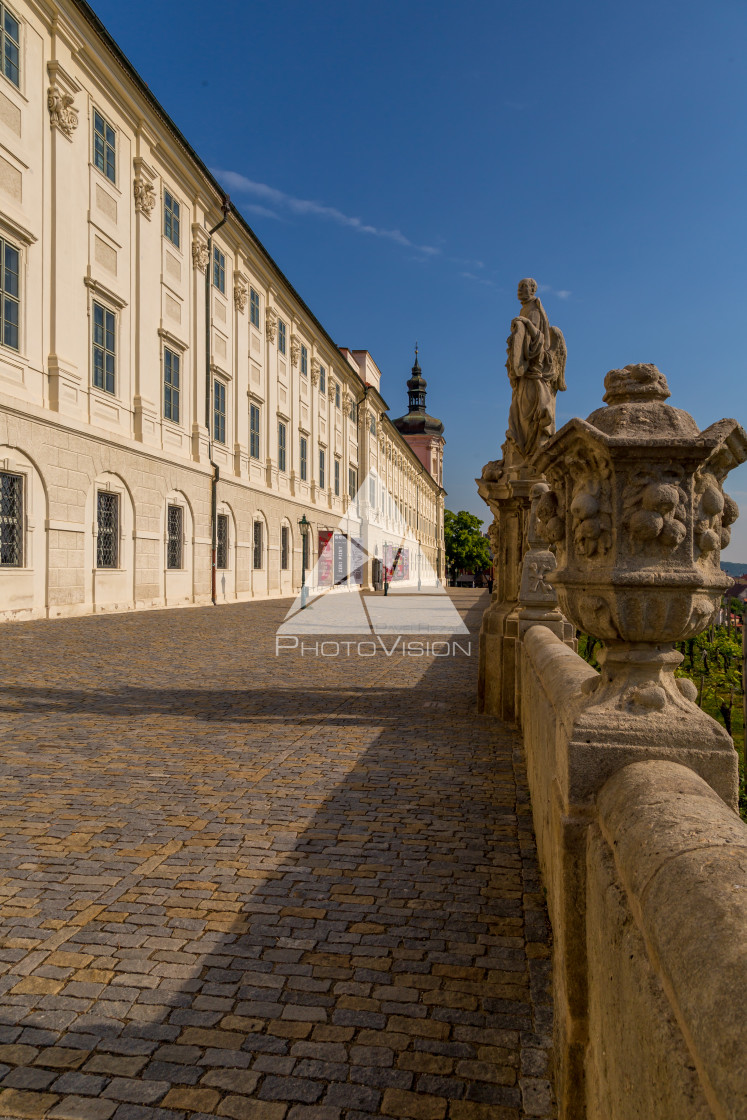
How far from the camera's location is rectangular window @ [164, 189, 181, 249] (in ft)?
80.4

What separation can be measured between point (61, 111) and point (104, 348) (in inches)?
213

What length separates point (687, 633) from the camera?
2.29m

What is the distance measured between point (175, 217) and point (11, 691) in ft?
67.7

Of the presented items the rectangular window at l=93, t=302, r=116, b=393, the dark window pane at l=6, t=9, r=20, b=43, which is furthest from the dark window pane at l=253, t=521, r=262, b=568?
the dark window pane at l=6, t=9, r=20, b=43

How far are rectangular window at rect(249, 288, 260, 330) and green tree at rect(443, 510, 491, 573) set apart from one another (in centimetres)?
7166

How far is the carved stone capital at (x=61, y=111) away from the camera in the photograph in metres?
18.1

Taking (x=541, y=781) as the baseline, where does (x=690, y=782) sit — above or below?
above

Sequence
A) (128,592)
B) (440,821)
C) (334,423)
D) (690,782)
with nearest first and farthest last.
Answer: (690,782)
(440,821)
(128,592)
(334,423)

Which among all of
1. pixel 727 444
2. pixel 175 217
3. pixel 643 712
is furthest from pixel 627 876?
pixel 175 217

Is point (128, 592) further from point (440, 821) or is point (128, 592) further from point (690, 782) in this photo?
point (690, 782)

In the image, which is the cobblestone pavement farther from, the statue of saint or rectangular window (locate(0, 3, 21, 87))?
rectangular window (locate(0, 3, 21, 87))

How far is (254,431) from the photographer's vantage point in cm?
3309

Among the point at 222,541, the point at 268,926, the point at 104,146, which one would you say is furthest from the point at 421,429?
the point at 268,926

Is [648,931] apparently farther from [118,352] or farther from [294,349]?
[294,349]
